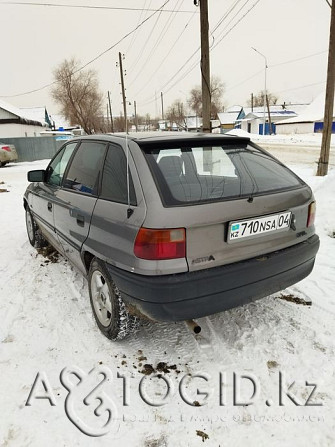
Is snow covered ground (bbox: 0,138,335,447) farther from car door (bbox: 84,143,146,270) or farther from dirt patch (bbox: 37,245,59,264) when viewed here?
dirt patch (bbox: 37,245,59,264)

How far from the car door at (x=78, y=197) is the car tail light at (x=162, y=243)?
781 mm

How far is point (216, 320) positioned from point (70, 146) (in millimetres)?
2319

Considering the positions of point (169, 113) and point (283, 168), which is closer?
point (283, 168)

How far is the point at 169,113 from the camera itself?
94875 mm

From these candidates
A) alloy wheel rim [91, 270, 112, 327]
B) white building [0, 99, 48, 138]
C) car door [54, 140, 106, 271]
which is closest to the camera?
alloy wheel rim [91, 270, 112, 327]

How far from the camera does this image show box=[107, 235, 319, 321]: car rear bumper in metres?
2.11

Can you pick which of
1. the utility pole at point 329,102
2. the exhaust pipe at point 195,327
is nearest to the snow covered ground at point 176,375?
the exhaust pipe at point 195,327

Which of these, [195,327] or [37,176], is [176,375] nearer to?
[195,327]

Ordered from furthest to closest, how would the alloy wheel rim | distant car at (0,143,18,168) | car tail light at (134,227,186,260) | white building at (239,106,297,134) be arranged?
white building at (239,106,297,134) < distant car at (0,143,18,168) < the alloy wheel rim < car tail light at (134,227,186,260)

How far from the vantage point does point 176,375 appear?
7.68ft

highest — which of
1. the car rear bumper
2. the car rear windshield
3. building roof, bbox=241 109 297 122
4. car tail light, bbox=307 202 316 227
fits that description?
building roof, bbox=241 109 297 122

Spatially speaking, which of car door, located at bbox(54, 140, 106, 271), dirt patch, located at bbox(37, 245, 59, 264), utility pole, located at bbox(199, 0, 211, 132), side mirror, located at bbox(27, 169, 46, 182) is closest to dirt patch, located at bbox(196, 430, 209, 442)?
car door, located at bbox(54, 140, 106, 271)

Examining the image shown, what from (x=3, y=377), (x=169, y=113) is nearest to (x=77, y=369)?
(x=3, y=377)

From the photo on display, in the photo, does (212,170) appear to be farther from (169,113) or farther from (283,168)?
(169,113)
